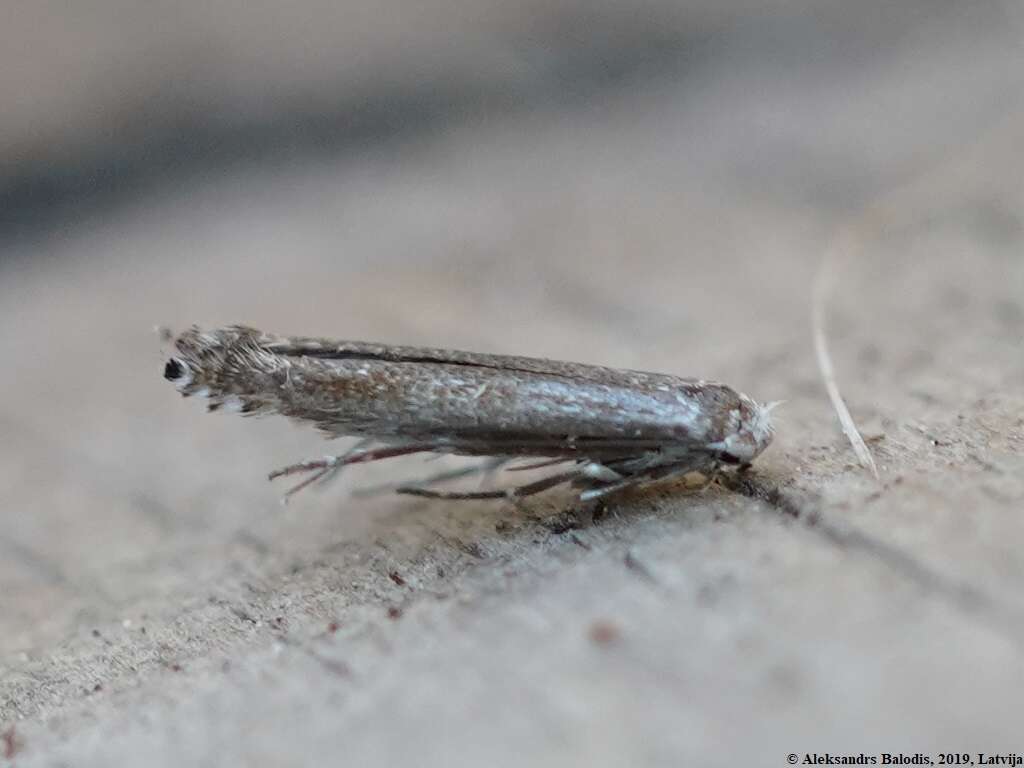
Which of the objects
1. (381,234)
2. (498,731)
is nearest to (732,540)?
(498,731)

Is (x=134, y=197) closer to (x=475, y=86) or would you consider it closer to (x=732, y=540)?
(x=475, y=86)

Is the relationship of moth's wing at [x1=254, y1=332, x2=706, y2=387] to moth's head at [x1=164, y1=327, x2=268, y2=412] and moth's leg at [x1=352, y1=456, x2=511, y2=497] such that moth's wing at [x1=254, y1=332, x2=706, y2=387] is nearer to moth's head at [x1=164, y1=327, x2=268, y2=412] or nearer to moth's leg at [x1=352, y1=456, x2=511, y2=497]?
moth's head at [x1=164, y1=327, x2=268, y2=412]

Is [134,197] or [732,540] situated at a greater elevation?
[134,197]

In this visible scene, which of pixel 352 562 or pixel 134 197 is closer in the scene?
pixel 352 562

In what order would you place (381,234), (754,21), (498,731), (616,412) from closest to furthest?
1. (498,731)
2. (616,412)
3. (381,234)
4. (754,21)

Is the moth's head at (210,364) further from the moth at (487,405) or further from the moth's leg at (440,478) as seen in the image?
Answer: the moth's leg at (440,478)

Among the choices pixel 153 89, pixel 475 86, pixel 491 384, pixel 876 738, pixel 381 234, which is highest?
pixel 475 86

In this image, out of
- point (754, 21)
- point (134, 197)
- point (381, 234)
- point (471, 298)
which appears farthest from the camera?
point (754, 21)
